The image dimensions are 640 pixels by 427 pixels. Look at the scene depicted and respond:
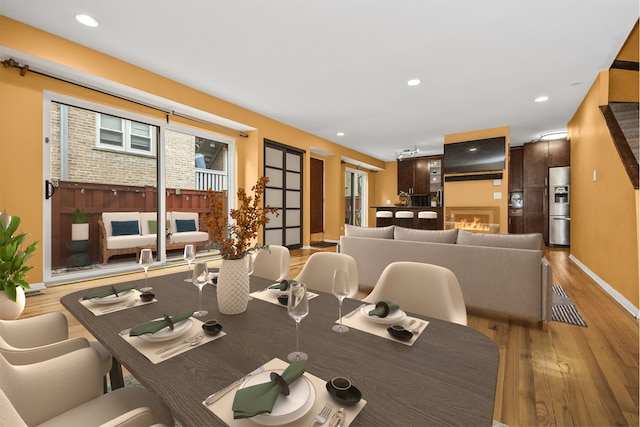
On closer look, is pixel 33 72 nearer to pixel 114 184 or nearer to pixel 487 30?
pixel 114 184

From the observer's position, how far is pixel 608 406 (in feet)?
4.81

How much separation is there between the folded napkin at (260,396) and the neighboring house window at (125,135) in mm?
4671

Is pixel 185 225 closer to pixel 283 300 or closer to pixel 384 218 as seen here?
pixel 384 218

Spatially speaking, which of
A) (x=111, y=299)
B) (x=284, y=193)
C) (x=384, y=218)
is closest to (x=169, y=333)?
(x=111, y=299)

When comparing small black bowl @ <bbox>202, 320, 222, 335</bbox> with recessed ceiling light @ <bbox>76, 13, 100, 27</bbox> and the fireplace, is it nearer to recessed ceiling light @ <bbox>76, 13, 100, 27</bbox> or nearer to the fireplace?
recessed ceiling light @ <bbox>76, 13, 100, 27</bbox>

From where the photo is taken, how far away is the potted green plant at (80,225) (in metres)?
4.07

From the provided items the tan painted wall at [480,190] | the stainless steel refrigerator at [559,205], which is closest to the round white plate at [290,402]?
the tan painted wall at [480,190]

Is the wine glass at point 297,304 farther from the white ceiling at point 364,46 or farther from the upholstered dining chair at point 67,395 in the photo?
the white ceiling at point 364,46

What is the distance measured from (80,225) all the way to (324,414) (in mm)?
4962

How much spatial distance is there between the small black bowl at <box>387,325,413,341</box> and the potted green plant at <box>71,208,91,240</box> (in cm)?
487

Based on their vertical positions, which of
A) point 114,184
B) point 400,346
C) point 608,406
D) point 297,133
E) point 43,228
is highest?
point 297,133

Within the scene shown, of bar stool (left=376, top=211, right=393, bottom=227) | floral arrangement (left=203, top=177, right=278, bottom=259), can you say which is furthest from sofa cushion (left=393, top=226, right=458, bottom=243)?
bar stool (left=376, top=211, right=393, bottom=227)

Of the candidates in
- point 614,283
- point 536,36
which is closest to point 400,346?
point 536,36

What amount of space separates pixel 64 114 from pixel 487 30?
5431mm
